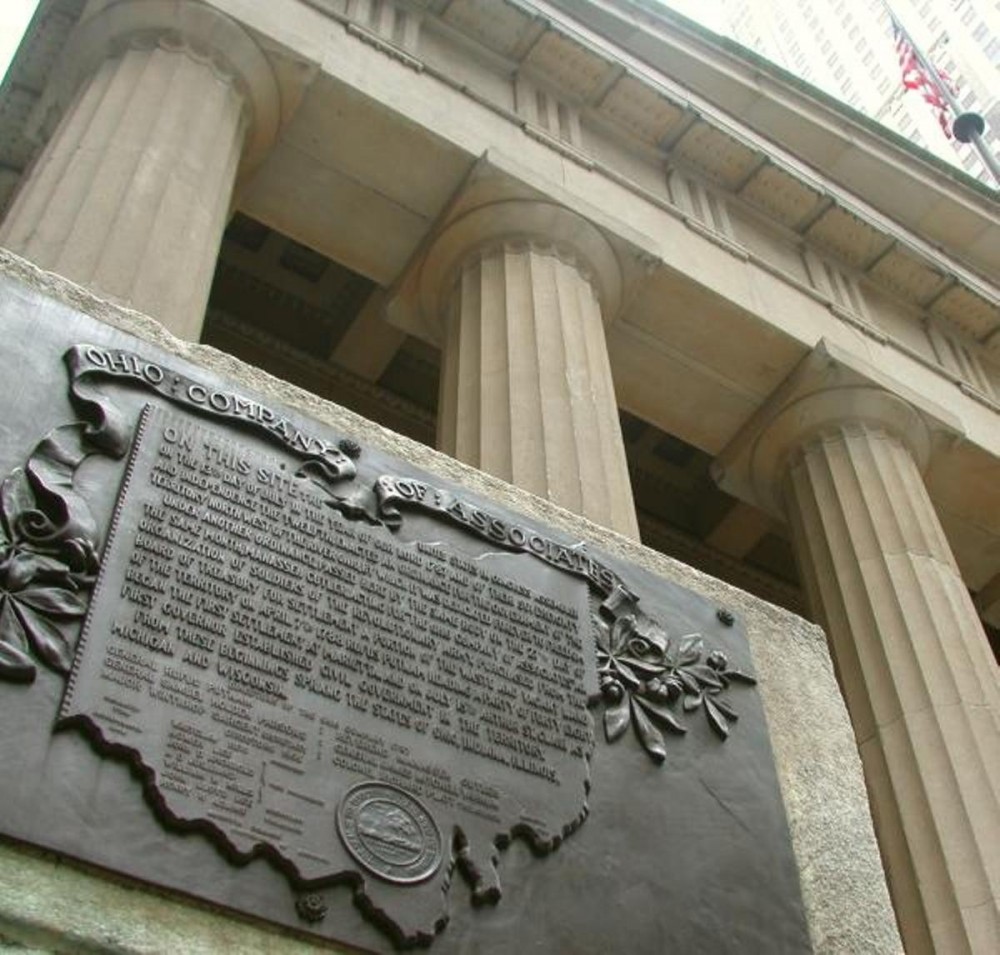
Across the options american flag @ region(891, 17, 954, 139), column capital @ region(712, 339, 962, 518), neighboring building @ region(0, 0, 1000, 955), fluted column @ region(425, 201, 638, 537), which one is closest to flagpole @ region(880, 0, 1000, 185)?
american flag @ region(891, 17, 954, 139)

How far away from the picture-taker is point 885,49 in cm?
9381

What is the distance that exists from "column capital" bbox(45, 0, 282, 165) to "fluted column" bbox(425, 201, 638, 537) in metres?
2.24

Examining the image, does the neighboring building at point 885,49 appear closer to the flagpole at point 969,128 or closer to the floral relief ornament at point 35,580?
the flagpole at point 969,128

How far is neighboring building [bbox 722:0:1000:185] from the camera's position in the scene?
269 feet

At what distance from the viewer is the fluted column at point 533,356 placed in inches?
400

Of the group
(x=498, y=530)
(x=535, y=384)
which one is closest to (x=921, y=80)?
(x=535, y=384)

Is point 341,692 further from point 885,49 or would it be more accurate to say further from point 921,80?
point 885,49

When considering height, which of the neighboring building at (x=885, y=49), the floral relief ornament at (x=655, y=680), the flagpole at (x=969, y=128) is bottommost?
the floral relief ornament at (x=655, y=680)

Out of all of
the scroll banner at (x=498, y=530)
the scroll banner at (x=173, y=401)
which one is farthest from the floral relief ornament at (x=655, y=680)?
the scroll banner at (x=173, y=401)

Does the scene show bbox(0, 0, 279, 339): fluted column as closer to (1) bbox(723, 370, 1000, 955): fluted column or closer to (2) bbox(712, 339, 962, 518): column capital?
(2) bbox(712, 339, 962, 518): column capital

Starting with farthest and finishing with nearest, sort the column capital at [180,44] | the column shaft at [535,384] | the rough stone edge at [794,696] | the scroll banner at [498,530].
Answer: the column capital at [180,44], the column shaft at [535,384], the scroll banner at [498,530], the rough stone edge at [794,696]

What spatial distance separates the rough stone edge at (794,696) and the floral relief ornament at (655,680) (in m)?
0.38

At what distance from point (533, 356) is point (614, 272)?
9.73ft

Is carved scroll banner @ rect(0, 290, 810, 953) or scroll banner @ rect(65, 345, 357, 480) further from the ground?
scroll banner @ rect(65, 345, 357, 480)
